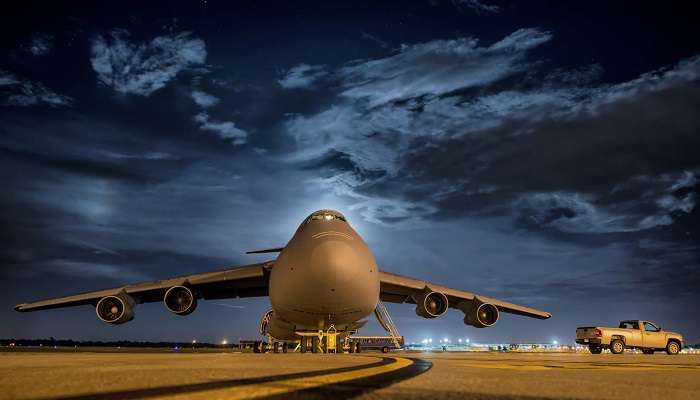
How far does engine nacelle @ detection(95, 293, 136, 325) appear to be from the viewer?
1745 cm

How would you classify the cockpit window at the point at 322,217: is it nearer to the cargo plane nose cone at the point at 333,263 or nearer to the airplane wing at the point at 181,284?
the cargo plane nose cone at the point at 333,263

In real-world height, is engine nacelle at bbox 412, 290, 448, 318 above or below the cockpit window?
below

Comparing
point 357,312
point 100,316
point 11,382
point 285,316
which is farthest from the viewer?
point 100,316

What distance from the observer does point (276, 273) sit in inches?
543

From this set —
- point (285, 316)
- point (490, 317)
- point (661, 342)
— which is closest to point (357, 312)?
point (285, 316)

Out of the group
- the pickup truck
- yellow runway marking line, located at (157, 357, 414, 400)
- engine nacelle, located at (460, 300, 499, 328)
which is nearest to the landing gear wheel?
the pickup truck

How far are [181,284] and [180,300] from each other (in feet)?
1.82

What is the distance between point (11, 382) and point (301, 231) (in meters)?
10.1

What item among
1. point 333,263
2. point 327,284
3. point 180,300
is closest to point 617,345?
point 327,284

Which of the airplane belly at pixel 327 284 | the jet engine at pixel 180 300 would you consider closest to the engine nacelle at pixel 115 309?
the jet engine at pixel 180 300

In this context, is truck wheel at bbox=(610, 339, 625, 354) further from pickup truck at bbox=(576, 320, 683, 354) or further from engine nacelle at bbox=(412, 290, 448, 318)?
engine nacelle at bbox=(412, 290, 448, 318)

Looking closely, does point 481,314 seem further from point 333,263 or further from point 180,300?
point 180,300

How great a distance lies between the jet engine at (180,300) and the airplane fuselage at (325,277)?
4.86 metres

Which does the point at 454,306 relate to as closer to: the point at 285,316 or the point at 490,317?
the point at 490,317
